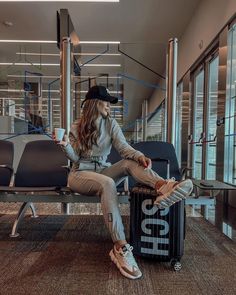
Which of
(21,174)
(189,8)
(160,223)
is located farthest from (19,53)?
(160,223)

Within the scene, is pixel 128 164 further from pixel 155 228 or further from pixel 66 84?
pixel 66 84

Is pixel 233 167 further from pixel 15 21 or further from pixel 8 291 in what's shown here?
pixel 15 21

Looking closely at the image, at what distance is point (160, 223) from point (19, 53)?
5.89 metres

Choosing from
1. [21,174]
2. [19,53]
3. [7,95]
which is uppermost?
[19,53]

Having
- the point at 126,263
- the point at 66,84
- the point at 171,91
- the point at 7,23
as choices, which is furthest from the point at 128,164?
the point at 7,23

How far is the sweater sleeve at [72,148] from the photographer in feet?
6.11

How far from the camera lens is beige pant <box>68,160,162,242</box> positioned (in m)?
1.62

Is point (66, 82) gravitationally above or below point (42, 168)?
above

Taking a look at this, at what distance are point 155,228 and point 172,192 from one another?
29 cm

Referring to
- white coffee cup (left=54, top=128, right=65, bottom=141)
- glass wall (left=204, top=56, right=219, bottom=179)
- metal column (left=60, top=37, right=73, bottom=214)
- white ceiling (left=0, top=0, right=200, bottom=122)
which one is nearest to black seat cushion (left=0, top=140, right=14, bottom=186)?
metal column (left=60, top=37, right=73, bottom=214)

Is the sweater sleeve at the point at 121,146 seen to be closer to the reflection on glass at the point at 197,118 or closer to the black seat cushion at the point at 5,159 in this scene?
the black seat cushion at the point at 5,159

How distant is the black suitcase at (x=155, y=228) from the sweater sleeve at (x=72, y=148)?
49 centimetres

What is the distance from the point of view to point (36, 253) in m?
1.82

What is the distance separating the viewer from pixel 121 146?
6.39 feet
